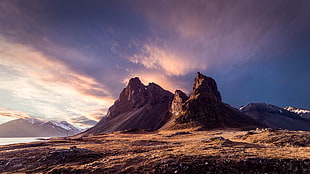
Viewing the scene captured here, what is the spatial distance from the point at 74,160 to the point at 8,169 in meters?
6.99

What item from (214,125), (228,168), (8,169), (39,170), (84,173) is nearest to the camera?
(228,168)

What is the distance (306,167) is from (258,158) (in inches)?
121

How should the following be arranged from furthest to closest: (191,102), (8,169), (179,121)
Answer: (191,102) < (179,121) < (8,169)

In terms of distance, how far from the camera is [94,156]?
59.5 feet

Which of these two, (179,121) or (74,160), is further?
(179,121)

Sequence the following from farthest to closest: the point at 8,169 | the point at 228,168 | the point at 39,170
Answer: the point at 8,169, the point at 39,170, the point at 228,168

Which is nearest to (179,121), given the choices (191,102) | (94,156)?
(191,102)

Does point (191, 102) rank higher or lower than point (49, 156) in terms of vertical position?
higher

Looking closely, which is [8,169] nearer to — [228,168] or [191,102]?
[228,168]

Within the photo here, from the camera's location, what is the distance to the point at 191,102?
159 m

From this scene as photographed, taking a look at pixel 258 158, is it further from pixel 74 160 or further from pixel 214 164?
pixel 74 160

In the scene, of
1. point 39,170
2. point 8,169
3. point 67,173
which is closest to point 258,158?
point 67,173

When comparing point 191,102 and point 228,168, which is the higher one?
point 191,102

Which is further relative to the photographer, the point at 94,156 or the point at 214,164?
the point at 94,156
